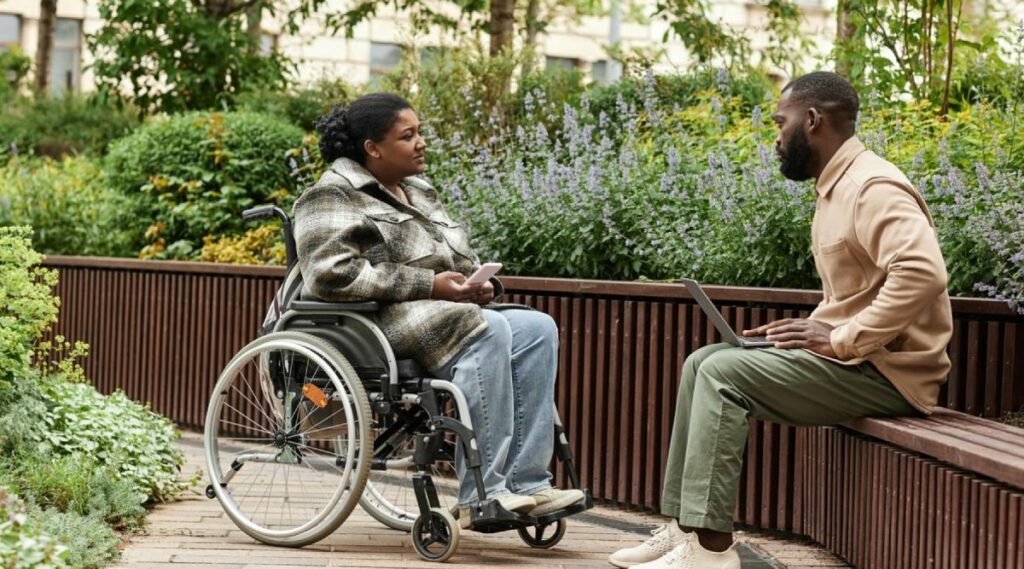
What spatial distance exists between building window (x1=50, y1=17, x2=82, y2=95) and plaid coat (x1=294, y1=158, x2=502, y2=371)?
93.8 feet

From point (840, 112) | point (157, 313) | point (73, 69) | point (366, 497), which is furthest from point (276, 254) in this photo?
point (73, 69)

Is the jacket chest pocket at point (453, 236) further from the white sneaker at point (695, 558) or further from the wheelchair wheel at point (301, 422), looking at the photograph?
the white sneaker at point (695, 558)

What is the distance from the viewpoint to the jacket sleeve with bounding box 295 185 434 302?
5242mm

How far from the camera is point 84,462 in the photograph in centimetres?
575

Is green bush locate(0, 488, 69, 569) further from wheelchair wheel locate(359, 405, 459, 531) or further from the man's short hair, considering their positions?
the man's short hair

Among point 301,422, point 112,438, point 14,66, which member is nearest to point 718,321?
point 301,422

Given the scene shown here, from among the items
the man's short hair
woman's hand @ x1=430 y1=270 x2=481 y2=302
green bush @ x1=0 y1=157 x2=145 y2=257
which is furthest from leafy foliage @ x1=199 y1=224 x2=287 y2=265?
the man's short hair

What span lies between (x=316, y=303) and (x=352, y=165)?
0.52m

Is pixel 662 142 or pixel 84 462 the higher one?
pixel 662 142

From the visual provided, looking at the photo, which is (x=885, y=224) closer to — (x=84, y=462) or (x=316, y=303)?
(x=316, y=303)

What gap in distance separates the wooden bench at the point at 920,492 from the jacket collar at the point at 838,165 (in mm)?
710

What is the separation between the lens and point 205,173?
10344 mm

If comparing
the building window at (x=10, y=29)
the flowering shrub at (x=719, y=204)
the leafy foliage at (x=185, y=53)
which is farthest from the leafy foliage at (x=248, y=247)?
the building window at (x=10, y=29)

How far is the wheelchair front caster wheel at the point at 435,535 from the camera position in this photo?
16.8 feet
